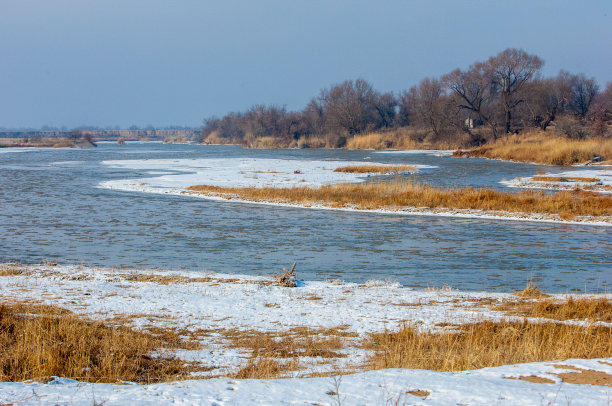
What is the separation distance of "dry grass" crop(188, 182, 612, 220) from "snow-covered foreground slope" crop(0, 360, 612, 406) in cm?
1943

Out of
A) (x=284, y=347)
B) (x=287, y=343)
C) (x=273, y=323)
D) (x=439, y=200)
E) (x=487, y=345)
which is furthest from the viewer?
(x=439, y=200)

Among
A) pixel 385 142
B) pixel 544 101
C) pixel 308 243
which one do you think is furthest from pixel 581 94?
pixel 308 243

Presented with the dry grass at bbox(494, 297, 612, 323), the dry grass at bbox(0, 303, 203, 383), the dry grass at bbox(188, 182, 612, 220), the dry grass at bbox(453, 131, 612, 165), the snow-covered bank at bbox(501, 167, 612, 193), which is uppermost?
the dry grass at bbox(453, 131, 612, 165)

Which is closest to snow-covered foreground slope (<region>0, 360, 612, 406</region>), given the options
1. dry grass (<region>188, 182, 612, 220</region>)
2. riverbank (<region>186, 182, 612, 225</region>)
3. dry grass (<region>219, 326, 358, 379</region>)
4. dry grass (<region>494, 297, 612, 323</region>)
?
dry grass (<region>219, 326, 358, 379</region>)

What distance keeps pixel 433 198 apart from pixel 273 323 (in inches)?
755

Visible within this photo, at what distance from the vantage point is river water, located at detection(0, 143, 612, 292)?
14719 millimetres

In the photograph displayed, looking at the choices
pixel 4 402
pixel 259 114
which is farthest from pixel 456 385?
pixel 259 114

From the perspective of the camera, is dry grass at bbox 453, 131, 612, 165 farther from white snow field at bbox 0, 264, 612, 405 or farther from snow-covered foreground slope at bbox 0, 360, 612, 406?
snow-covered foreground slope at bbox 0, 360, 612, 406

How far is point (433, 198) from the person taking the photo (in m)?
27.3

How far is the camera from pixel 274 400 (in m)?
5.09

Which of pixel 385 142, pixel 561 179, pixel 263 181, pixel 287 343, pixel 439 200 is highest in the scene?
pixel 385 142

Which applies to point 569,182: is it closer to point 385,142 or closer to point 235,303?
point 235,303

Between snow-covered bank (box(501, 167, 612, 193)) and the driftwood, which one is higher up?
snow-covered bank (box(501, 167, 612, 193))

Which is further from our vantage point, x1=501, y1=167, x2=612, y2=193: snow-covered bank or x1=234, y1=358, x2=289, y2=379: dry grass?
x1=501, y1=167, x2=612, y2=193: snow-covered bank
